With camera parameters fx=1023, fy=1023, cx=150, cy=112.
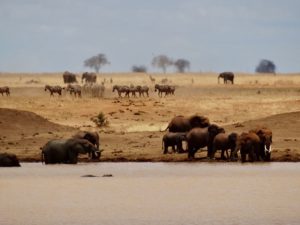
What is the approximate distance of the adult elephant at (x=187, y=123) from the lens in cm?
3394

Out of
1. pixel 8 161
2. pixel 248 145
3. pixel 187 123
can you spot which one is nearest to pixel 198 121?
pixel 187 123

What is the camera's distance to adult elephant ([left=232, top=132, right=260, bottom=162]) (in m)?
28.1

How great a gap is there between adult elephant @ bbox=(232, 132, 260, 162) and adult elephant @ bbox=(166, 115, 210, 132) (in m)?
5.18

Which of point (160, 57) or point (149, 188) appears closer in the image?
point (149, 188)

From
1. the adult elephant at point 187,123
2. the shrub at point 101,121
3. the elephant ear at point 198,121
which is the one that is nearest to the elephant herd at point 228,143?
the elephant ear at point 198,121

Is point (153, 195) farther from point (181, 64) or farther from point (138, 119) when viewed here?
point (181, 64)

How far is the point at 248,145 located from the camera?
1106 inches

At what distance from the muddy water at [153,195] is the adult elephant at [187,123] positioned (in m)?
6.63

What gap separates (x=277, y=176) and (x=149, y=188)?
3646 millimetres

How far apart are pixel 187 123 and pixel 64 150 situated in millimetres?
6437

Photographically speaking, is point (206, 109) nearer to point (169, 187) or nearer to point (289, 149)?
point (289, 149)

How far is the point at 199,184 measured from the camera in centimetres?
2212

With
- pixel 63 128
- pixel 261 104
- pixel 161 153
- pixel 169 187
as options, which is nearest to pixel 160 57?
pixel 261 104

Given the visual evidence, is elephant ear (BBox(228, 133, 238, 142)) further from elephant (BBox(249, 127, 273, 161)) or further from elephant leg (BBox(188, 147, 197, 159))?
elephant leg (BBox(188, 147, 197, 159))
